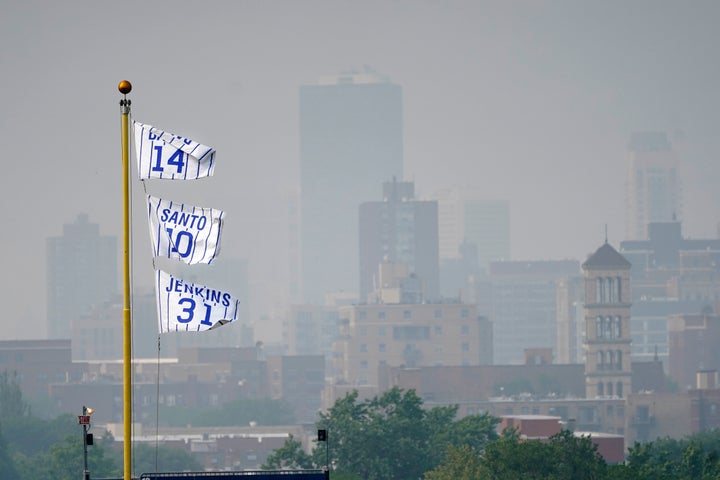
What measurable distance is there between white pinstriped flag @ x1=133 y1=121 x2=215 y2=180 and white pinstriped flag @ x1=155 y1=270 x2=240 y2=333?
1.84 m

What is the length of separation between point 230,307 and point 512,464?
80709 millimetres

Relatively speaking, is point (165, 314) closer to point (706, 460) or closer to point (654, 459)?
point (706, 460)

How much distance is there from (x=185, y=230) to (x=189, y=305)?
54.3 inches

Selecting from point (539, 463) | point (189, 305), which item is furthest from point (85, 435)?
point (539, 463)

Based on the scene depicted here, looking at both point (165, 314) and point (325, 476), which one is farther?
point (325, 476)

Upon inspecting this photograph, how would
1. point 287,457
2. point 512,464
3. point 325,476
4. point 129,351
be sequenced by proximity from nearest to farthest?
point 129,351
point 325,476
point 512,464
point 287,457

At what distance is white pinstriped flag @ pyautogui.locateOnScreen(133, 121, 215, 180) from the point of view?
158ft

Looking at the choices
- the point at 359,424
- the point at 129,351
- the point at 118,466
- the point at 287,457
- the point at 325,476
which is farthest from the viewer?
the point at 118,466

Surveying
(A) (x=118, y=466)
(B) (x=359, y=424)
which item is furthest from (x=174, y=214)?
(A) (x=118, y=466)

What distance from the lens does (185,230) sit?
4825cm

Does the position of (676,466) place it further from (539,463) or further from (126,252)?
(126,252)

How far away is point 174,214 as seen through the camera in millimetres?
48219

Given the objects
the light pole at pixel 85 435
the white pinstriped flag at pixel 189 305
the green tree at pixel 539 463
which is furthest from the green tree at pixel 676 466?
the white pinstriped flag at pixel 189 305

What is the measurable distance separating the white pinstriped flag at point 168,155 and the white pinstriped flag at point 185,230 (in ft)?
1.90
